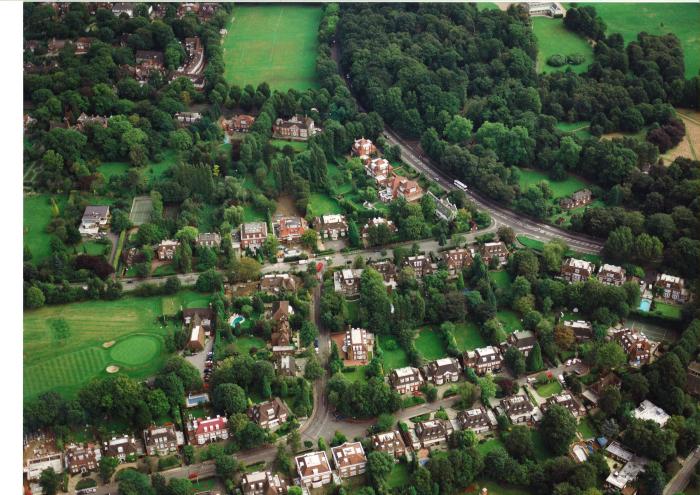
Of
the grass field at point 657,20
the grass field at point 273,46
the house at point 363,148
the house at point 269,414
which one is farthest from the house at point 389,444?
the grass field at point 657,20

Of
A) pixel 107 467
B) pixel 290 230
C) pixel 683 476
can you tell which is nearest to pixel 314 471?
pixel 107 467

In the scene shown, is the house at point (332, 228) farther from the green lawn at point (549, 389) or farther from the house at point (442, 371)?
the green lawn at point (549, 389)

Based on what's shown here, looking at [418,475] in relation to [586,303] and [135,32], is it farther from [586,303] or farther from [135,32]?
[135,32]

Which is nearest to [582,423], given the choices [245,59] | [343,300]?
[343,300]

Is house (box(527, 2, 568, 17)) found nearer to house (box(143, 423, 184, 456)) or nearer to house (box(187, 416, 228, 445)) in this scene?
house (box(187, 416, 228, 445))

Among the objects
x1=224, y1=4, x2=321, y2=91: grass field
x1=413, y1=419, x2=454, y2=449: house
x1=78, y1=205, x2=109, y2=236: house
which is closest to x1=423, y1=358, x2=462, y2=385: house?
x1=413, y1=419, x2=454, y2=449: house
